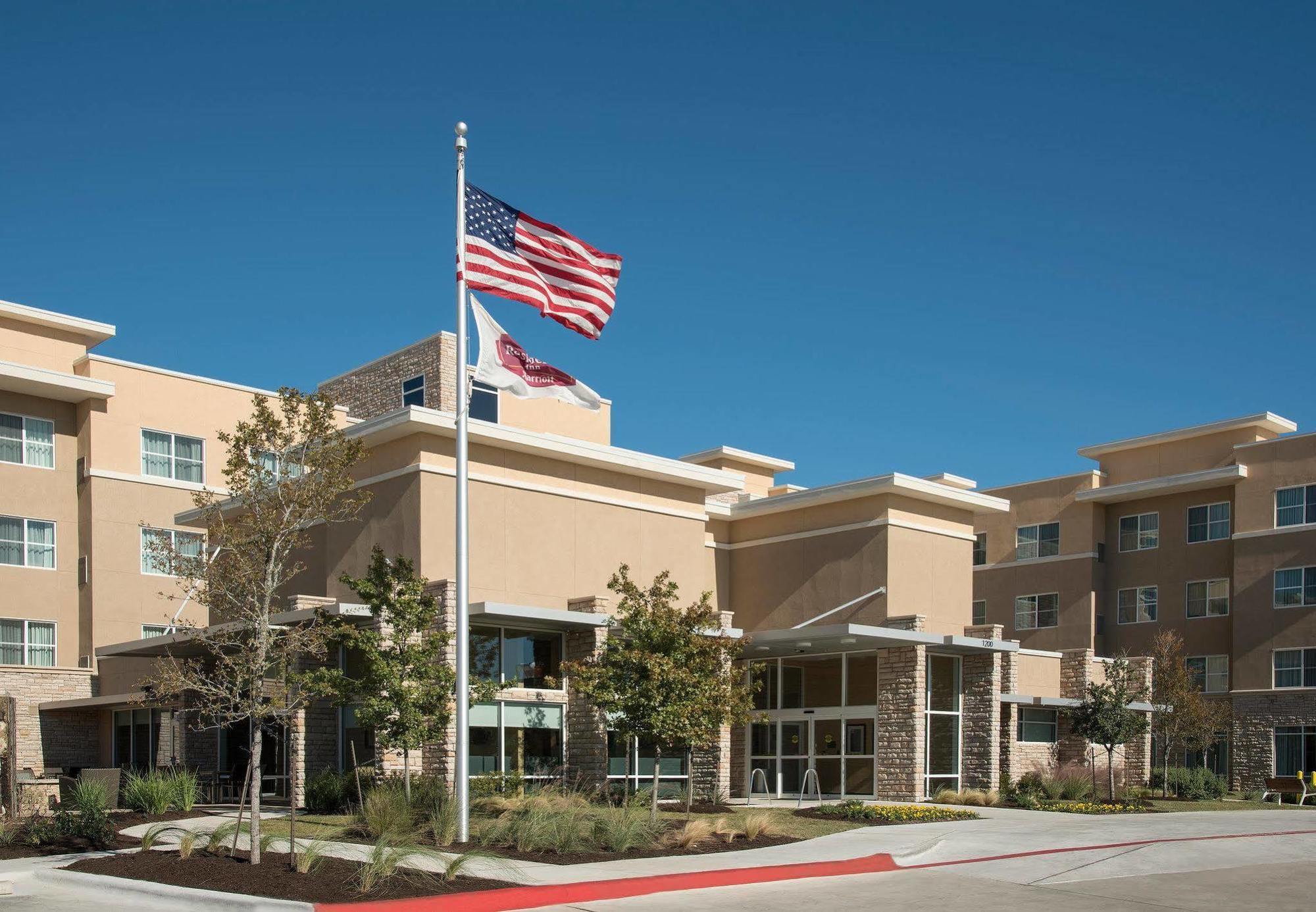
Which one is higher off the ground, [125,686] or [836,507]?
[836,507]

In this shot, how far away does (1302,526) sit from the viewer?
1780 inches

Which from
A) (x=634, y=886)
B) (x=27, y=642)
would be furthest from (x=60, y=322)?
(x=634, y=886)

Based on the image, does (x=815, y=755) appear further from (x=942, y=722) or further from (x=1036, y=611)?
(x=1036, y=611)

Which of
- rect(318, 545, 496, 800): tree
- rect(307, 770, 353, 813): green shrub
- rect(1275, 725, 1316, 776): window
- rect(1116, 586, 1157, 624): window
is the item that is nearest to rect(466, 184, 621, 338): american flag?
rect(318, 545, 496, 800): tree

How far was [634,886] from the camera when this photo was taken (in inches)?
588

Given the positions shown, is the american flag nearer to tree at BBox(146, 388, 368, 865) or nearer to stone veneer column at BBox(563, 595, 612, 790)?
tree at BBox(146, 388, 368, 865)

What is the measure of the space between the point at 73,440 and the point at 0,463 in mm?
2080

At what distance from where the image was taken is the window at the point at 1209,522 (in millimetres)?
48688

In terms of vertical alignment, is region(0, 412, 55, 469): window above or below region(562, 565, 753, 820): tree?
above

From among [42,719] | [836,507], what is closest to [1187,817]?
[836,507]

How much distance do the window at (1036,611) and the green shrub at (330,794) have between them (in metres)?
34.3

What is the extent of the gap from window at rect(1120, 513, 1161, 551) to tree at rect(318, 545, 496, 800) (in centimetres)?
3572

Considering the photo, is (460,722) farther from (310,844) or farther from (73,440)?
(73,440)

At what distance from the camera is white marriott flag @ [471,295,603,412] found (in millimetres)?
18750
